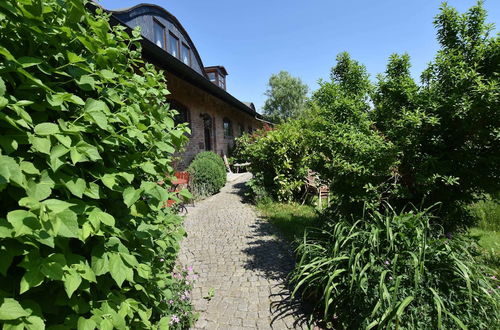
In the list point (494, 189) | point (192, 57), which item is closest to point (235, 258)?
point (494, 189)

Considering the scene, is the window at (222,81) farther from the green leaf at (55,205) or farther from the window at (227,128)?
the green leaf at (55,205)

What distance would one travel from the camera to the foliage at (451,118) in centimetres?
238

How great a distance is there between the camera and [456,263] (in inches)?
81.3

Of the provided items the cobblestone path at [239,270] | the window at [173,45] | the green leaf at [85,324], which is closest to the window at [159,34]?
the window at [173,45]

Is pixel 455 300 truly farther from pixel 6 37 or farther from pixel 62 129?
pixel 6 37

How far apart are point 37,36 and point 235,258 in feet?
11.6

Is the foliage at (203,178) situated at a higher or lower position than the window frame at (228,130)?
lower

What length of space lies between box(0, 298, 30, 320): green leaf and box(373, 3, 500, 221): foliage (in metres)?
3.00

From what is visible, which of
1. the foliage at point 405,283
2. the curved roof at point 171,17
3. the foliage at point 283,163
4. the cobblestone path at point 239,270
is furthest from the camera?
the curved roof at point 171,17

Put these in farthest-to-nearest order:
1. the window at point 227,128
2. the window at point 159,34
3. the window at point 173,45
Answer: the window at point 227,128
the window at point 173,45
the window at point 159,34

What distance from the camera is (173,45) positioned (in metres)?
13.8

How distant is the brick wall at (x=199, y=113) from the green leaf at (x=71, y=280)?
5.63 metres

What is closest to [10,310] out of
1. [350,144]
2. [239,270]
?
[350,144]

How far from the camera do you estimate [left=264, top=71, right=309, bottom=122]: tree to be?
38250 mm
